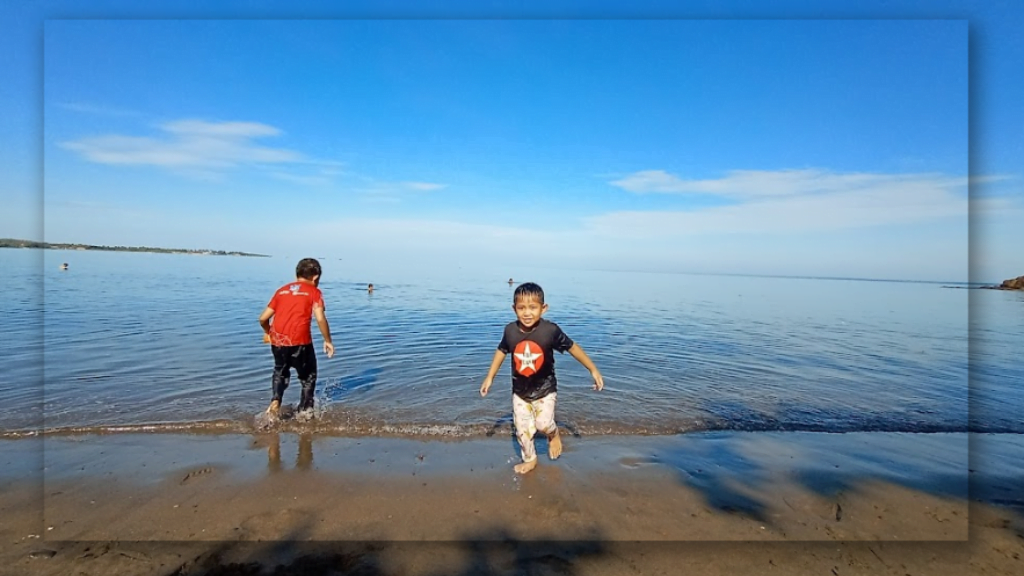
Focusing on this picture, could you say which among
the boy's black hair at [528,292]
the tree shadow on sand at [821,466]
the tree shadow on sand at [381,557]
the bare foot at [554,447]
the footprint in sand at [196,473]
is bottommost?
the tree shadow on sand at [821,466]

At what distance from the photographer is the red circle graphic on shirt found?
528cm

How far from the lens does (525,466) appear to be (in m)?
5.16

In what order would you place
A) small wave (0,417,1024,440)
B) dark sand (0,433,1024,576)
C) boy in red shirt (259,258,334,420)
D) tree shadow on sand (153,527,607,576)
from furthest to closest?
1. boy in red shirt (259,258,334,420)
2. small wave (0,417,1024,440)
3. dark sand (0,433,1024,576)
4. tree shadow on sand (153,527,607,576)

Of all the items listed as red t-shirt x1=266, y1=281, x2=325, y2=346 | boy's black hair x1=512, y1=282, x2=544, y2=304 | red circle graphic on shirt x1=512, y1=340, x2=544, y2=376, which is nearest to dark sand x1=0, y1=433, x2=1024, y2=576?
red circle graphic on shirt x1=512, y1=340, x2=544, y2=376

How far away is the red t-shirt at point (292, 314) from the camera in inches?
267

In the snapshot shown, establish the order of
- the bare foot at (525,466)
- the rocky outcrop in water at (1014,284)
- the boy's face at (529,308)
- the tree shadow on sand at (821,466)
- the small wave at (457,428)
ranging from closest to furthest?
the tree shadow on sand at (821,466), the bare foot at (525,466), the boy's face at (529,308), the small wave at (457,428), the rocky outcrop in water at (1014,284)

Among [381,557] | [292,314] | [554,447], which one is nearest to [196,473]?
Answer: [292,314]

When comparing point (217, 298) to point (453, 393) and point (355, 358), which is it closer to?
point (355, 358)

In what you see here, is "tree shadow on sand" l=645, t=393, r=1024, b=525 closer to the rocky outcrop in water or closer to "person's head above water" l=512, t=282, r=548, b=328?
"person's head above water" l=512, t=282, r=548, b=328

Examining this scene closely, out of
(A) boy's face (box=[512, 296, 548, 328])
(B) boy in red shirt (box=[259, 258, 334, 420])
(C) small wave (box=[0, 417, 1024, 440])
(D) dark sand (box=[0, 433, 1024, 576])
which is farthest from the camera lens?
(B) boy in red shirt (box=[259, 258, 334, 420])

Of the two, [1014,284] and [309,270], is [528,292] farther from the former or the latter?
[1014,284]

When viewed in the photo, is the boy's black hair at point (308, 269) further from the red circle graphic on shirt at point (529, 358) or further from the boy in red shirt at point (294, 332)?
the red circle graphic on shirt at point (529, 358)

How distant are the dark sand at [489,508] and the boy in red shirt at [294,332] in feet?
3.39

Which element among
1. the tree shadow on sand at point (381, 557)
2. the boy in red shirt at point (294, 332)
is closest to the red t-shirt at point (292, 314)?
the boy in red shirt at point (294, 332)
